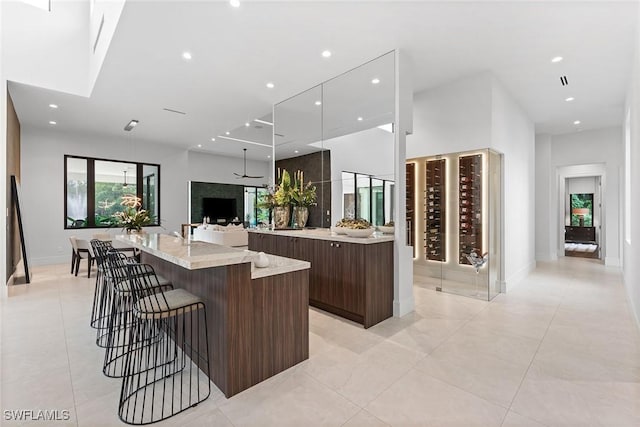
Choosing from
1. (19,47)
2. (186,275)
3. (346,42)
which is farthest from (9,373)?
(19,47)

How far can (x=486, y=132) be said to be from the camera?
13.9 feet

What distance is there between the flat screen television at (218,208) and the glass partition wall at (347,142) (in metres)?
6.77

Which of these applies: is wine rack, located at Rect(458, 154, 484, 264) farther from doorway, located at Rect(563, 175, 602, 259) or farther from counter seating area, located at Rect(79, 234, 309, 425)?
doorway, located at Rect(563, 175, 602, 259)

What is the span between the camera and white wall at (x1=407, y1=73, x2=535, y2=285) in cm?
427

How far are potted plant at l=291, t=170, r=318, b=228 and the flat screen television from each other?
24.1 ft

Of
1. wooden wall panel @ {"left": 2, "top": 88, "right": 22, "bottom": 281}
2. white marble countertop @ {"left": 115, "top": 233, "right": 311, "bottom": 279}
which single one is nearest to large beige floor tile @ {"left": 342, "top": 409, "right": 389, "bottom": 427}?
white marble countertop @ {"left": 115, "top": 233, "right": 311, "bottom": 279}

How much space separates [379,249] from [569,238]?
11576 mm

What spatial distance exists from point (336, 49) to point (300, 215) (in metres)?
2.21

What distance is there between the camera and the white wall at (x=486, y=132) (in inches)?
168

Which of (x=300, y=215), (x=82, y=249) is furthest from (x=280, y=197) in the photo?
(x=82, y=249)

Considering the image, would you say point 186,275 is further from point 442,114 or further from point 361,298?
point 442,114

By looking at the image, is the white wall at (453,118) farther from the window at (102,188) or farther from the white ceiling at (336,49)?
the window at (102,188)

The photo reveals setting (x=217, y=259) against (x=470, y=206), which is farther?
(x=470, y=206)
